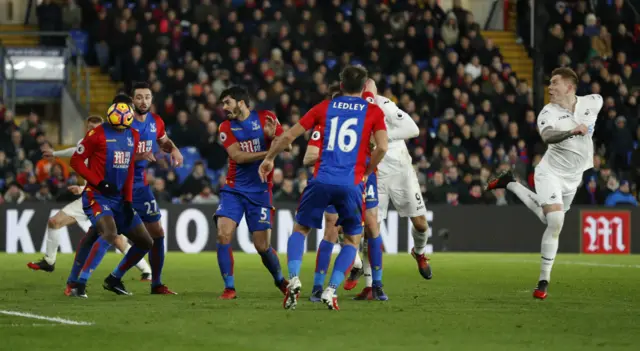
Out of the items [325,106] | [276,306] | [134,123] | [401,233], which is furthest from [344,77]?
[401,233]

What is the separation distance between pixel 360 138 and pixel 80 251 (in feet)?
12.5

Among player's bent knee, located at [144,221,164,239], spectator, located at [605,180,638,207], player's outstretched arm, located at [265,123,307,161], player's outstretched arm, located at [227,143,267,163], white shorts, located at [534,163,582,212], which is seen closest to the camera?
→ player's outstretched arm, located at [265,123,307,161]

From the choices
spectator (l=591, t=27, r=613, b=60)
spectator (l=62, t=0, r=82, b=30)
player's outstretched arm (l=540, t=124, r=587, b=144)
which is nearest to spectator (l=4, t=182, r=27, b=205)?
spectator (l=62, t=0, r=82, b=30)

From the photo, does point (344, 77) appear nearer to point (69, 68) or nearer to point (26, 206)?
point (26, 206)

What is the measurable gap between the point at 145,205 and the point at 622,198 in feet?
47.6

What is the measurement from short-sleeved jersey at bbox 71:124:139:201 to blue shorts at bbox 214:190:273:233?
93cm

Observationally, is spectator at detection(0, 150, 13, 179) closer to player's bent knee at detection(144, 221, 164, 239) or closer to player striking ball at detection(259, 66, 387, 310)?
player's bent knee at detection(144, 221, 164, 239)

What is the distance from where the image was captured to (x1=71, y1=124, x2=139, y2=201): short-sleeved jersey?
12.2 m

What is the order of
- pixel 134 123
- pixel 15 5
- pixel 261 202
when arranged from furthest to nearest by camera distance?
pixel 15 5
pixel 134 123
pixel 261 202

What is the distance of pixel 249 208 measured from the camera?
12.4 m

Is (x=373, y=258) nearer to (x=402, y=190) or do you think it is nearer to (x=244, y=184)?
(x=244, y=184)

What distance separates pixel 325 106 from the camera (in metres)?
10.6

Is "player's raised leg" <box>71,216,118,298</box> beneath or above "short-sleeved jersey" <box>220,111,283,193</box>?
beneath

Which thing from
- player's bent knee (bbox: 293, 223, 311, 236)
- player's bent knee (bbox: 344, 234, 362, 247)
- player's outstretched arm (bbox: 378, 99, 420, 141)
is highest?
player's outstretched arm (bbox: 378, 99, 420, 141)
